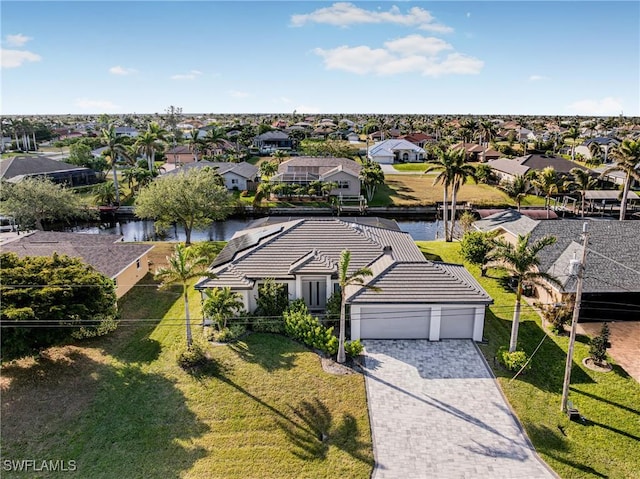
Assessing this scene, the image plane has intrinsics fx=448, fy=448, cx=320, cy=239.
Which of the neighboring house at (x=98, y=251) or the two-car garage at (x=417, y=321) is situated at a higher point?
the neighboring house at (x=98, y=251)

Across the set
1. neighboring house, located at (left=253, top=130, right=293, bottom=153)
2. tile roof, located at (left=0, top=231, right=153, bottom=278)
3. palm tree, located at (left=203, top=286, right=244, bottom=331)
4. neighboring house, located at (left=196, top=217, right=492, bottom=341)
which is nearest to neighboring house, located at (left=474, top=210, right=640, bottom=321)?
neighboring house, located at (left=196, top=217, right=492, bottom=341)

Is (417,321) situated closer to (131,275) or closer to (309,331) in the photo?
(309,331)

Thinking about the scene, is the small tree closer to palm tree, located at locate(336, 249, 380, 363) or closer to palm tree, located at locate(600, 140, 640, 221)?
palm tree, located at locate(336, 249, 380, 363)

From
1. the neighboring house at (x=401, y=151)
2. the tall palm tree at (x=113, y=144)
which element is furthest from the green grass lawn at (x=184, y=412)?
the neighboring house at (x=401, y=151)

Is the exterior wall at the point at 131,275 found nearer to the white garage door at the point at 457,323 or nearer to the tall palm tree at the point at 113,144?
the white garage door at the point at 457,323

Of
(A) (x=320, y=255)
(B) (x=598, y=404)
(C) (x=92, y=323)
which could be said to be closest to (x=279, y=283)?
(A) (x=320, y=255)

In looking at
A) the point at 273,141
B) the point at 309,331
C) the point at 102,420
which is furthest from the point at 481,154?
the point at 102,420

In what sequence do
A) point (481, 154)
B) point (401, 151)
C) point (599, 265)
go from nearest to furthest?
point (599, 265), point (481, 154), point (401, 151)
